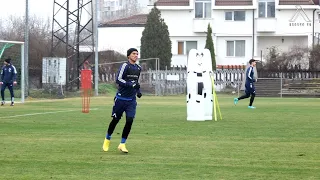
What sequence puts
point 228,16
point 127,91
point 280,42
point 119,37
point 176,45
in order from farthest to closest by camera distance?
point 119,37
point 176,45
point 280,42
point 228,16
point 127,91

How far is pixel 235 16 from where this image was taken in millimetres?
66625

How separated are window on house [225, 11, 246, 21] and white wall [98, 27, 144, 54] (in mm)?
15093

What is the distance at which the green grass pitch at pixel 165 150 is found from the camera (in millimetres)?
10766

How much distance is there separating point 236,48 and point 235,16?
9.81 feet

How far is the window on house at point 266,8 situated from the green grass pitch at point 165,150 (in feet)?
147

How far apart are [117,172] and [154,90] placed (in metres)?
41.3

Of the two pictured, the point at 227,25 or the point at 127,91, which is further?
the point at 227,25

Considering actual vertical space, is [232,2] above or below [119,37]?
above

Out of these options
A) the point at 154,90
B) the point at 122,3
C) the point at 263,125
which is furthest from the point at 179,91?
the point at 122,3

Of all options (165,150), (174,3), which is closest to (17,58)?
(165,150)

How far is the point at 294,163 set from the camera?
11.8 meters

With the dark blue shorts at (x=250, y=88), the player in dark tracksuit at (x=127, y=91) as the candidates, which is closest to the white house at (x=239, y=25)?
the dark blue shorts at (x=250, y=88)

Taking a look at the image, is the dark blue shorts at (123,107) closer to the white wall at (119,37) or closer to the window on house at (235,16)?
the window on house at (235,16)

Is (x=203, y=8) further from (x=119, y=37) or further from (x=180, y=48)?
(x=119, y=37)
